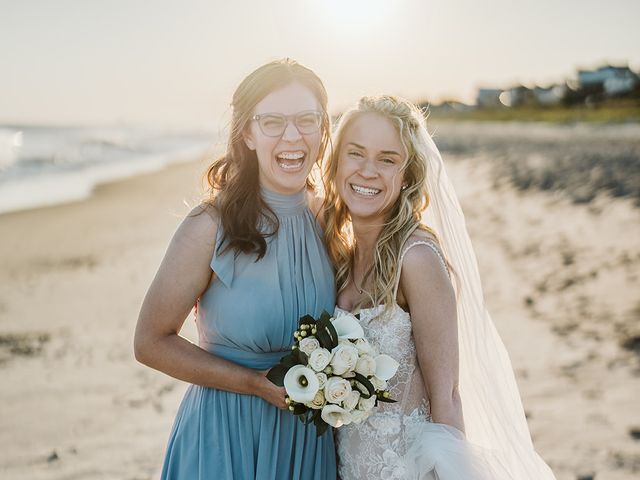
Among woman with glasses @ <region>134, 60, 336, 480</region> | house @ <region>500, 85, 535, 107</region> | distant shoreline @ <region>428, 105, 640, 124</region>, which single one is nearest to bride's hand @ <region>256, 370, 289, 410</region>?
woman with glasses @ <region>134, 60, 336, 480</region>

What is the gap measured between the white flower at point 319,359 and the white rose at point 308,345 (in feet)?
0.11

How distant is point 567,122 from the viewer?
58375 mm

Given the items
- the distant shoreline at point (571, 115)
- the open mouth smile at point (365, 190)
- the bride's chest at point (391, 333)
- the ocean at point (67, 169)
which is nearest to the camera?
the bride's chest at point (391, 333)

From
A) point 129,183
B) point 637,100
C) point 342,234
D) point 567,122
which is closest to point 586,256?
point 342,234

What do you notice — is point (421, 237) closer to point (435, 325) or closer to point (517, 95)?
point (435, 325)

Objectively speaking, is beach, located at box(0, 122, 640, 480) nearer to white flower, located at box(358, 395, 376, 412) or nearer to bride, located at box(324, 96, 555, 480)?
bride, located at box(324, 96, 555, 480)

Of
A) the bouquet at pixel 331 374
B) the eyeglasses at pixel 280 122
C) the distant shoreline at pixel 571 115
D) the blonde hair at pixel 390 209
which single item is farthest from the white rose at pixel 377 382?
the distant shoreline at pixel 571 115

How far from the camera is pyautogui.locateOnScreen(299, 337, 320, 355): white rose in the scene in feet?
9.45

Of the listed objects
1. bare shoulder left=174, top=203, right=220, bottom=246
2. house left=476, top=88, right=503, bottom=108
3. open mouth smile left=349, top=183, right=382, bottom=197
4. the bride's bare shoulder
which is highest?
house left=476, top=88, right=503, bottom=108

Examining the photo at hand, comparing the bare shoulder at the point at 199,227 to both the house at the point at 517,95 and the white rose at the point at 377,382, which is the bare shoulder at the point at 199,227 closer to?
the white rose at the point at 377,382

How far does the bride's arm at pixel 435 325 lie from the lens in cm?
328

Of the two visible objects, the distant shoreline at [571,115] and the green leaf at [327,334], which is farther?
the distant shoreline at [571,115]

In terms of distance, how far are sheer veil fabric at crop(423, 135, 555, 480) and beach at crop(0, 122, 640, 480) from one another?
4.56 feet

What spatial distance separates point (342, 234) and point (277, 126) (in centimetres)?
75
